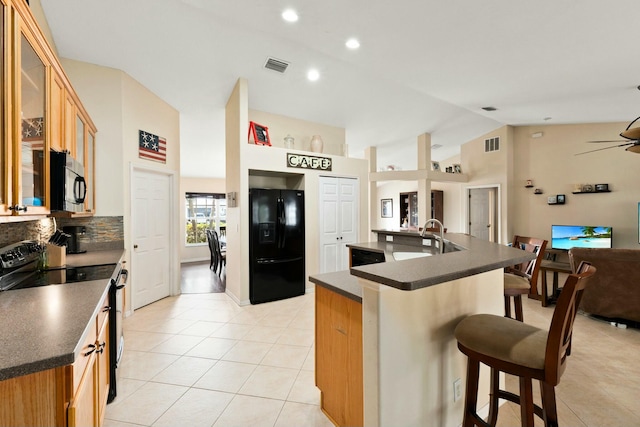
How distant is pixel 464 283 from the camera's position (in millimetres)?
1616

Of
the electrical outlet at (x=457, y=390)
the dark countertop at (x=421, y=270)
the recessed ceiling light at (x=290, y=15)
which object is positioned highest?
the recessed ceiling light at (x=290, y=15)

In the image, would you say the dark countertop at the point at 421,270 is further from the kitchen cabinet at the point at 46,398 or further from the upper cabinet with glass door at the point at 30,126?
the upper cabinet with glass door at the point at 30,126

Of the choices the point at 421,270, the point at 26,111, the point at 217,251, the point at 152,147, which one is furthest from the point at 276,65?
the point at 217,251

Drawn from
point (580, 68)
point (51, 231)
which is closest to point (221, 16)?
point (51, 231)

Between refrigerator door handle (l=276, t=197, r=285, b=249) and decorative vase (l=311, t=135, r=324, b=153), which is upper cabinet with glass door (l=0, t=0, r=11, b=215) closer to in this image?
refrigerator door handle (l=276, t=197, r=285, b=249)

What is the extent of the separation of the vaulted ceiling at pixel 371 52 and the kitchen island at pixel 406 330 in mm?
1862

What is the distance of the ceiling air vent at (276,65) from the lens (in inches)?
138

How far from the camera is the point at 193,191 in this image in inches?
325

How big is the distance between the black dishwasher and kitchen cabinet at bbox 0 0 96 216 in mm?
2769

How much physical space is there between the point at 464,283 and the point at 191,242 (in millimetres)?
7959

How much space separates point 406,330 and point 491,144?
657 centimetres

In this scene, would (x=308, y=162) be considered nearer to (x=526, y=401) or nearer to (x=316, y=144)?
(x=316, y=144)

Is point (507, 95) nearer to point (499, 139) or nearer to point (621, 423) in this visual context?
point (499, 139)

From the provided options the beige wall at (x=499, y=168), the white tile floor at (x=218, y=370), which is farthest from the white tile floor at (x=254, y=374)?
the beige wall at (x=499, y=168)
